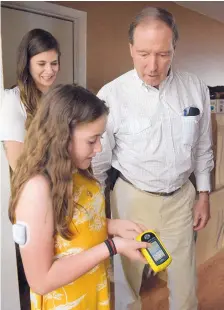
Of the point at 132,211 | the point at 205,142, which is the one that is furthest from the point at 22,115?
the point at 205,142

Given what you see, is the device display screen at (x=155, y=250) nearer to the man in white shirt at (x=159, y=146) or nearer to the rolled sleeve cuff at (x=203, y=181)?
the man in white shirt at (x=159, y=146)

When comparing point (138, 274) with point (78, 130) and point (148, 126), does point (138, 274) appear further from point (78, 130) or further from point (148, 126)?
point (78, 130)

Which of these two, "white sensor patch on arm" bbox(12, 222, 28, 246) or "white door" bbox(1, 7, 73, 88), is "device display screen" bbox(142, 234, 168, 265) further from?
"white door" bbox(1, 7, 73, 88)

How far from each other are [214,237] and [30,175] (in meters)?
0.75

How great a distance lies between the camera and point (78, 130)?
0.53 metres

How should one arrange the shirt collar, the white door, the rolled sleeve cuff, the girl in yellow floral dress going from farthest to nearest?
1. the rolled sleeve cuff
2. the shirt collar
3. the white door
4. the girl in yellow floral dress

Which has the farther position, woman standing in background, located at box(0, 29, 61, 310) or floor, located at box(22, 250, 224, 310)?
floor, located at box(22, 250, 224, 310)

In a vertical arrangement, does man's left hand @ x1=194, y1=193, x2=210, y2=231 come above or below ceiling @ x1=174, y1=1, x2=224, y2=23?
below

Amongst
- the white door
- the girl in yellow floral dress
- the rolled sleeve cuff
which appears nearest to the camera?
the girl in yellow floral dress

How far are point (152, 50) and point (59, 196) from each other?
41 centimetres

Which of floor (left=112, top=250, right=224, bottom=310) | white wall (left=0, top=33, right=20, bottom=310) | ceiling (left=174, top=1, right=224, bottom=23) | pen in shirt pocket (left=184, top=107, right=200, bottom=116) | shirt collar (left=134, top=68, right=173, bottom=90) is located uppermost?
ceiling (left=174, top=1, right=224, bottom=23)

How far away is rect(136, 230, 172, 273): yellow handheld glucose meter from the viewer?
1.85 ft

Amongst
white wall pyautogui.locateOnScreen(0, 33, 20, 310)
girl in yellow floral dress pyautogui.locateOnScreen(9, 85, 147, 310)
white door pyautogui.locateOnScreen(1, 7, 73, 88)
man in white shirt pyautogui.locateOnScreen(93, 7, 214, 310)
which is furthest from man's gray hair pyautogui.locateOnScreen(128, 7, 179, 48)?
white wall pyautogui.locateOnScreen(0, 33, 20, 310)

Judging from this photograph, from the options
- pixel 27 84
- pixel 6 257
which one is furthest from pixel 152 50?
pixel 6 257
